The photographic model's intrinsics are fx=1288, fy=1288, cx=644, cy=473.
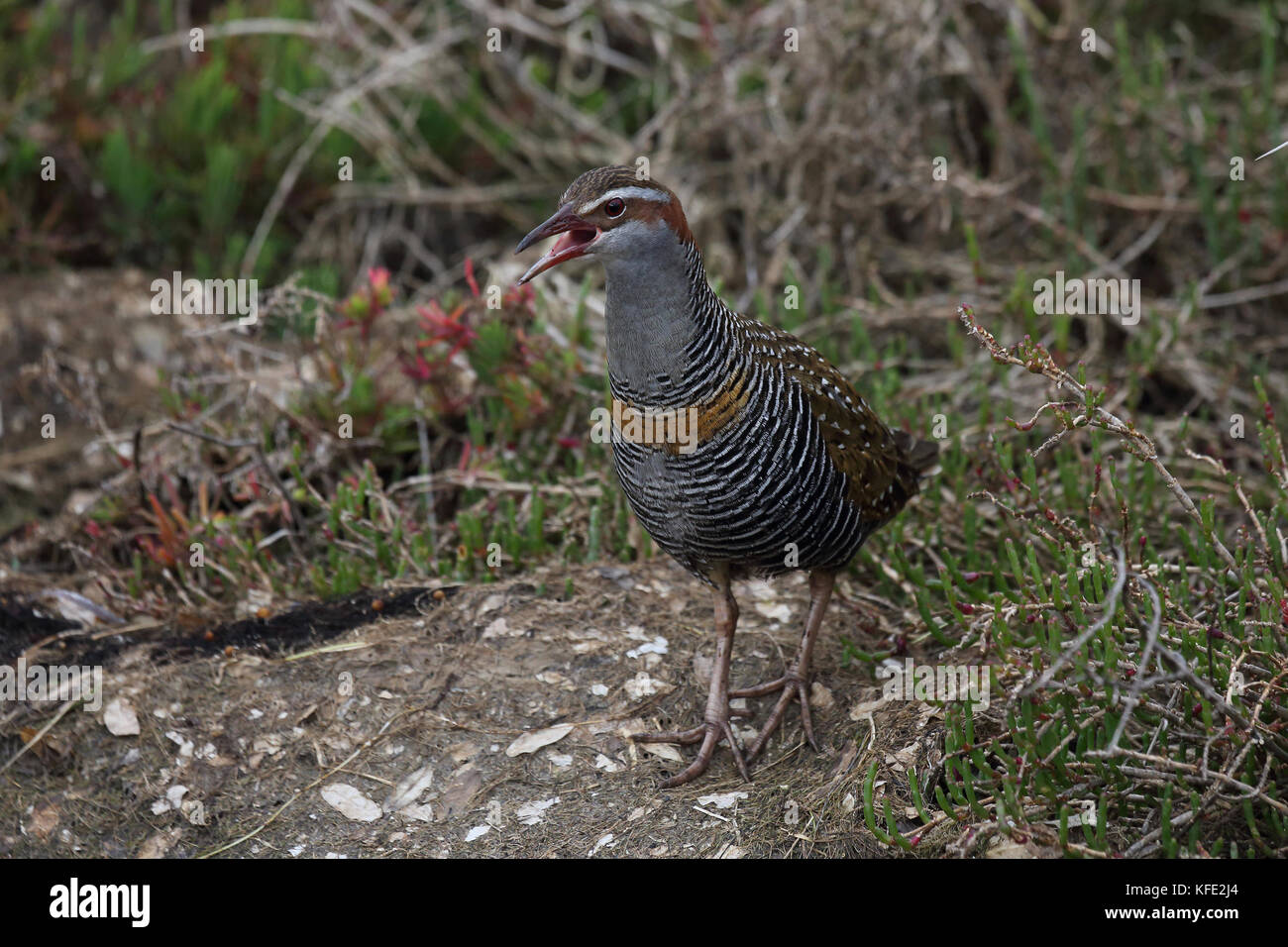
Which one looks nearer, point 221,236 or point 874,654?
point 874,654

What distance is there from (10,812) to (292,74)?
4500mm

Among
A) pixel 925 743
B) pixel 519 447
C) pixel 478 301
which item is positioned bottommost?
pixel 925 743

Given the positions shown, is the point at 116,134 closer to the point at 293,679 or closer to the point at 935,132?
the point at 293,679

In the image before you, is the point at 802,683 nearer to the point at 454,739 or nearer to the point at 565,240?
the point at 454,739

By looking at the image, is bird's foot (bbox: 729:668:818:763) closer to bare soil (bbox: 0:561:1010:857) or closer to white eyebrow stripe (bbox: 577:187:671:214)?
bare soil (bbox: 0:561:1010:857)

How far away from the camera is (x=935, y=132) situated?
7.11 metres

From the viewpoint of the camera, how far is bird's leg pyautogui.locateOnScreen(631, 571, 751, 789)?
3.99 metres

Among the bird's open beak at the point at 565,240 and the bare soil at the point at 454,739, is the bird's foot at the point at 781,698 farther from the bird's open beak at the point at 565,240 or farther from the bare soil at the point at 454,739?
the bird's open beak at the point at 565,240

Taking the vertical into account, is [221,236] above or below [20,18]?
below

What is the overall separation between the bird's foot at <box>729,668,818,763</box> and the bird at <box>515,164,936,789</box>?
58 mm

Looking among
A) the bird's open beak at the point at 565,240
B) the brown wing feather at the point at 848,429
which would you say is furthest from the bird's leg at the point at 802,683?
the bird's open beak at the point at 565,240

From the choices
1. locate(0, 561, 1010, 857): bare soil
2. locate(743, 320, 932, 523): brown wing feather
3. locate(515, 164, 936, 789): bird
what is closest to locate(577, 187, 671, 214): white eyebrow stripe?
locate(515, 164, 936, 789): bird
